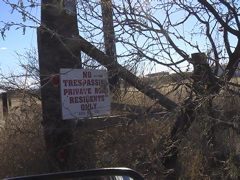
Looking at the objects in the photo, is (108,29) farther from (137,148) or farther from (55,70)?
(137,148)

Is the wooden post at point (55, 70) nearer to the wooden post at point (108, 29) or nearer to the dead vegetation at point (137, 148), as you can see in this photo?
the dead vegetation at point (137, 148)

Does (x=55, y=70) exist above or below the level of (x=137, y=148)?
above

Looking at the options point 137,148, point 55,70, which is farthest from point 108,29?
point 137,148

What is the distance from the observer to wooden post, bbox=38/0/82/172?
5.54 m

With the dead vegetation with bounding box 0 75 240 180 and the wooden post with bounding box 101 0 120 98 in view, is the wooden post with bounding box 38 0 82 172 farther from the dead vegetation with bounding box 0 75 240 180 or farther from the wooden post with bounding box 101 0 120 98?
the wooden post with bounding box 101 0 120 98

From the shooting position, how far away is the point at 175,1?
5.12 metres

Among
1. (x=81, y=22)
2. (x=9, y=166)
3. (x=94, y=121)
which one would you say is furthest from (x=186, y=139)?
(x=9, y=166)

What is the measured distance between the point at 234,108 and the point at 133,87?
66.7 inches

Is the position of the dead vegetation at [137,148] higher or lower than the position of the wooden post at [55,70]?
lower

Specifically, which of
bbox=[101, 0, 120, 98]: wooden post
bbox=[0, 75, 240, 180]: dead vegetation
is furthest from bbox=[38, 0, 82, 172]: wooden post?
bbox=[101, 0, 120, 98]: wooden post

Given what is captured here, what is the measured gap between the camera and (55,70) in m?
5.78

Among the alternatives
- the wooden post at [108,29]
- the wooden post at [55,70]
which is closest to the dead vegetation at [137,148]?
the wooden post at [55,70]

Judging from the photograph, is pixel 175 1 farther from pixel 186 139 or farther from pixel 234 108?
pixel 186 139

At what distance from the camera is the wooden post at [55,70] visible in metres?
5.54
